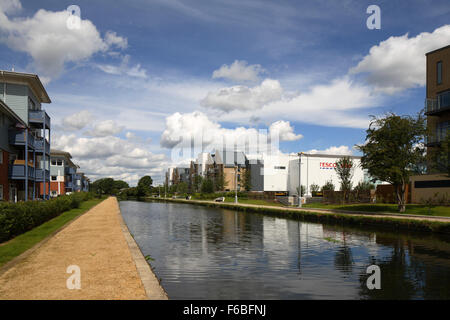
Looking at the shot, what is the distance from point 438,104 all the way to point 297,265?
34.6 m

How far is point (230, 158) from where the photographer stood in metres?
129

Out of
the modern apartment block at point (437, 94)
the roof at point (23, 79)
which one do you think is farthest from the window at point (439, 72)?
the roof at point (23, 79)

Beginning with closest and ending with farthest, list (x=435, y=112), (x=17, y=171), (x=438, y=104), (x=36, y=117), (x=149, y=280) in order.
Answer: (x=149, y=280)
(x=17, y=171)
(x=36, y=117)
(x=435, y=112)
(x=438, y=104)

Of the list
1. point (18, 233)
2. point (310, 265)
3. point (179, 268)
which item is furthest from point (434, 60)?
point (18, 233)

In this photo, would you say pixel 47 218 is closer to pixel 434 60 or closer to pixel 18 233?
pixel 18 233

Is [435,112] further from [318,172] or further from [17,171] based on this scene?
[318,172]

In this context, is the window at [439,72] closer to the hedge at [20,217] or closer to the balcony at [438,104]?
the balcony at [438,104]

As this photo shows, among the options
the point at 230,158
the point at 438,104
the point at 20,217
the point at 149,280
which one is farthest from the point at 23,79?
the point at 230,158

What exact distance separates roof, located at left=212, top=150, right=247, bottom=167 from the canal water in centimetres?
10429

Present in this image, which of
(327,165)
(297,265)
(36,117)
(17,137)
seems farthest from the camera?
(327,165)

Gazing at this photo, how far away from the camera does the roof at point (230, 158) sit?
127387 millimetres

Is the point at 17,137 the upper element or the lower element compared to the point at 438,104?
lower

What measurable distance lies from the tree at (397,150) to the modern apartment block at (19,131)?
3095 cm

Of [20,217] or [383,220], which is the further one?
[383,220]
